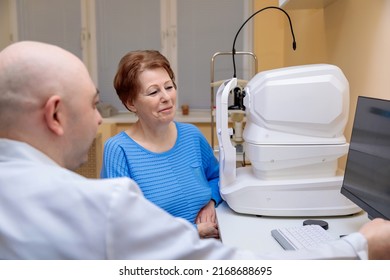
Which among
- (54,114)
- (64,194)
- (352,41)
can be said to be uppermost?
(352,41)

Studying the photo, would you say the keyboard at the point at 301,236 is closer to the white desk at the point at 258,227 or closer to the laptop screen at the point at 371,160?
the white desk at the point at 258,227

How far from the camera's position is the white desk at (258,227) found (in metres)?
1.31

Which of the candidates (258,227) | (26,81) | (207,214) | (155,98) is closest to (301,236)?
(258,227)

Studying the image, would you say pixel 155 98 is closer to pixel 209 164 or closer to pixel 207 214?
pixel 209 164

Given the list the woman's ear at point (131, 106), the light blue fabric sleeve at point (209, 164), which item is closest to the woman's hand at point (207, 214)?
the light blue fabric sleeve at point (209, 164)

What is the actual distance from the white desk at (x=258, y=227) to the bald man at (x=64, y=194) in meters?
0.40

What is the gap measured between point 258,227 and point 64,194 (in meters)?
0.89

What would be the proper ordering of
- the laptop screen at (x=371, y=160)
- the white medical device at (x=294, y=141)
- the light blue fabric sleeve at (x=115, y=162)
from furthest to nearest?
the light blue fabric sleeve at (x=115, y=162)
the white medical device at (x=294, y=141)
the laptop screen at (x=371, y=160)

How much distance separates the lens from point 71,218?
71 centimetres

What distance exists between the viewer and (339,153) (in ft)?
5.06

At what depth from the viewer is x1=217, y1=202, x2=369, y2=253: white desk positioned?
4.31ft

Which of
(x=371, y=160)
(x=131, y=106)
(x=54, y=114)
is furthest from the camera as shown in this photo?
(x=131, y=106)

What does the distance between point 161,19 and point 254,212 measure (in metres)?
3.01

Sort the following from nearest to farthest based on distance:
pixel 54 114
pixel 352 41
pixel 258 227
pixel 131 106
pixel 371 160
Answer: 1. pixel 54 114
2. pixel 371 160
3. pixel 258 227
4. pixel 131 106
5. pixel 352 41
